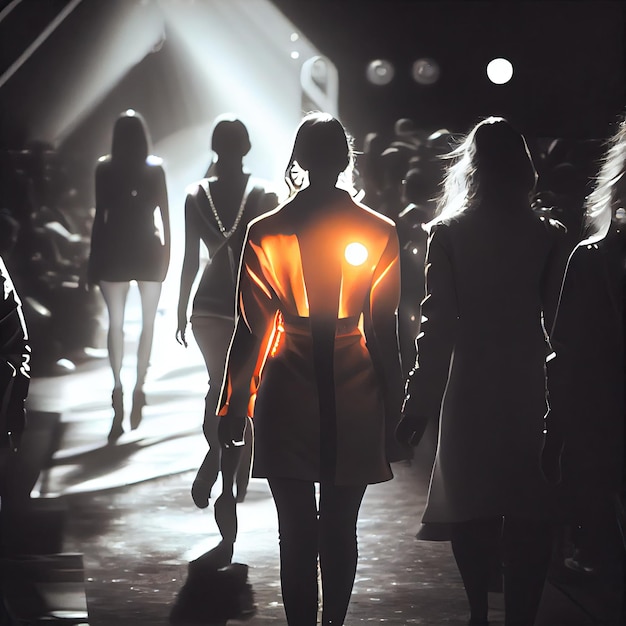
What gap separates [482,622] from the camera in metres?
3.91

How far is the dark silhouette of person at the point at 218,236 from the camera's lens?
15.8 feet

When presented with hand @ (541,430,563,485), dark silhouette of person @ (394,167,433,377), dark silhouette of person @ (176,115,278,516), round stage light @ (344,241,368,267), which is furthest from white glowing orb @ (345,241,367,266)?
dark silhouette of person @ (394,167,433,377)

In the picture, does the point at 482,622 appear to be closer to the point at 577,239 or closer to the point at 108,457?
the point at 577,239

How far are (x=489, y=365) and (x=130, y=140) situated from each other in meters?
2.82

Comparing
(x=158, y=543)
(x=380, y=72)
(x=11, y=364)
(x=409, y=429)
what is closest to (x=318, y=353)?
(x=409, y=429)

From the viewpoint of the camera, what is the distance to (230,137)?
15.7ft

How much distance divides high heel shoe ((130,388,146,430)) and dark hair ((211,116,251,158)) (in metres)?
2.49

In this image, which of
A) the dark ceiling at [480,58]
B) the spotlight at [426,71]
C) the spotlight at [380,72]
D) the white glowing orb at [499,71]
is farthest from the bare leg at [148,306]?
the spotlight at [426,71]

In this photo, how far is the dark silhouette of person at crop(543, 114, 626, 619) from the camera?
11.6ft

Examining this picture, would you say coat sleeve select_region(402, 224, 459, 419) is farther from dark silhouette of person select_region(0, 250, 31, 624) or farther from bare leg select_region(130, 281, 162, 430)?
bare leg select_region(130, 281, 162, 430)

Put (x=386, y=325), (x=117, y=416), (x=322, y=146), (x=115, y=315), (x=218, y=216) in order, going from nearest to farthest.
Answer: (x=322, y=146) → (x=386, y=325) → (x=218, y=216) → (x=115, y=315) → (x=117, y=416)

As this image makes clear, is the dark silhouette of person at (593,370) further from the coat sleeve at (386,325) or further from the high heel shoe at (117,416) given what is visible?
the high heel shoe at (117,416)

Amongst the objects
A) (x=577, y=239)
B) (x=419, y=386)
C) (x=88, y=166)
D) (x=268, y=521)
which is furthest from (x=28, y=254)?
(x=419, y=386)

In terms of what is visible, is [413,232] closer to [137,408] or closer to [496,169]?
[496,169]
